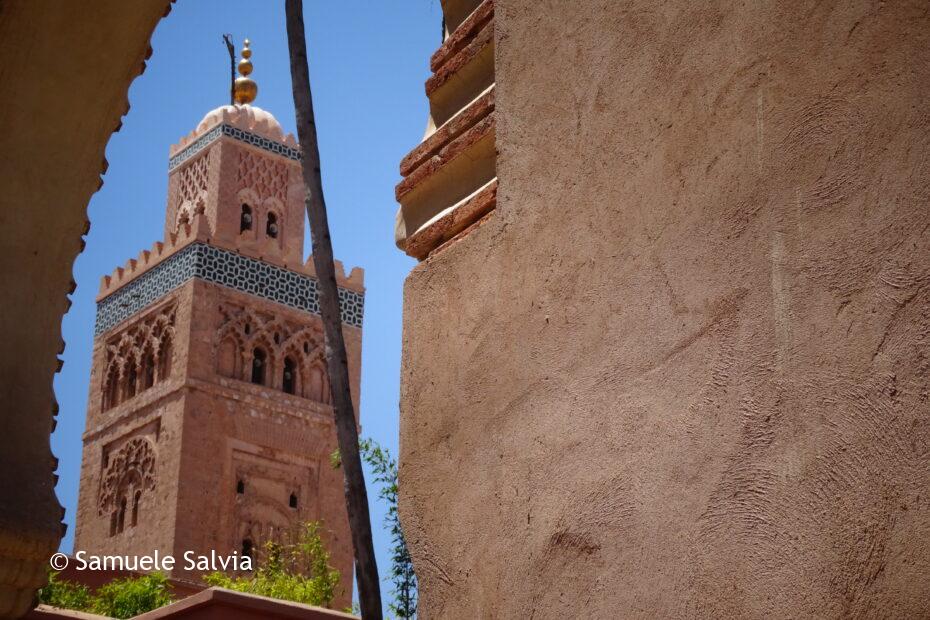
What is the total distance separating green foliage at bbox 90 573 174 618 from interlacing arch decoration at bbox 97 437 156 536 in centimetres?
579

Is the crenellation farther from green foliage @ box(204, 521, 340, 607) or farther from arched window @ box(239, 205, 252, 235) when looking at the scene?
green foliage @ box(204, 521, 340, 607)

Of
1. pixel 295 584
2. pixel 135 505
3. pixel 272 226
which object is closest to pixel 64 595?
pixel 295 584

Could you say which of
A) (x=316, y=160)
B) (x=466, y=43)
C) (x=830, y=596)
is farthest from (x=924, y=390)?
(x=316, y=160)

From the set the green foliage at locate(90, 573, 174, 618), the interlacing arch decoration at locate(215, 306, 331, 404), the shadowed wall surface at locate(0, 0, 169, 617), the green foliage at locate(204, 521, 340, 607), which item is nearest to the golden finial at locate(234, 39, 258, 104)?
the interlacing arch decoration at locate(215, 306, 331, 404)

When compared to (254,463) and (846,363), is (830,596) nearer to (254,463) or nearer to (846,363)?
(846,363)

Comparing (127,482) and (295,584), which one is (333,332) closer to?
(295,584)

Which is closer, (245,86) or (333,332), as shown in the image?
(333,332)

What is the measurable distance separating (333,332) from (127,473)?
962 cm

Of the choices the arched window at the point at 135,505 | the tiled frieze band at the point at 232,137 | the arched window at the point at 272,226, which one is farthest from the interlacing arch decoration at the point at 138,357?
the tiled frieze band at the point at 232,137

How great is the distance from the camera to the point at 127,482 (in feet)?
51.0

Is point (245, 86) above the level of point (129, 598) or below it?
above

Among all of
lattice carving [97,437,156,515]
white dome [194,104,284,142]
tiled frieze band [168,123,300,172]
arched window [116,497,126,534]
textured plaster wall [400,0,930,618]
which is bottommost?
textured plaster wall [400,0,930,618]

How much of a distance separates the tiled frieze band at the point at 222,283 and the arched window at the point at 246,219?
615 mm

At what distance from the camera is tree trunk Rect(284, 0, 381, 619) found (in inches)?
241
